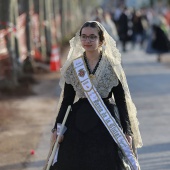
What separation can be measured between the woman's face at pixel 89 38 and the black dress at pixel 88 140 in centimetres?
40

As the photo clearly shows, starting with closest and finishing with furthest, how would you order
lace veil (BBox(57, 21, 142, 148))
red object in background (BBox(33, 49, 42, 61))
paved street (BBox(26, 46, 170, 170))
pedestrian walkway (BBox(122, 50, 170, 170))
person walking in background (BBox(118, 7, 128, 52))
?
lace veil (BBox(57, 21, 142, 148)) < paved street (BBox(26, 46, 170, 170)) < pedestrian walkway (BBox(122, 50, 170, 170)) < red object in background (BBox(33, 49, 42, 61)) < person walking in background (BBox(118, 7, 128, 52))

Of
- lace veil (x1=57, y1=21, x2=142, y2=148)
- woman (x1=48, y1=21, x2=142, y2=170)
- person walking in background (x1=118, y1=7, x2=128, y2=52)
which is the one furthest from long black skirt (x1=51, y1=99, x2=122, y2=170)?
person walking in background (x1=118, y1=7, x2=128, y2=52)

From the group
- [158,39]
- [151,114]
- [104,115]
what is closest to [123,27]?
[158,39]

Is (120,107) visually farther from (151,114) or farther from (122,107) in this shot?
(151,114)

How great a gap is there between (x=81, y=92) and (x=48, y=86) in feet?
28.8

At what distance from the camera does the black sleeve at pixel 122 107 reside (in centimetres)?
498

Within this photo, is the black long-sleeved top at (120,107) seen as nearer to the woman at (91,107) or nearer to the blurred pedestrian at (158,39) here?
the woman at (91,107)

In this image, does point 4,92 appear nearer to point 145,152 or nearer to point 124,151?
point 145,152

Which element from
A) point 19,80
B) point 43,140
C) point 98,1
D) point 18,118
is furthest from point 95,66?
point 98,1

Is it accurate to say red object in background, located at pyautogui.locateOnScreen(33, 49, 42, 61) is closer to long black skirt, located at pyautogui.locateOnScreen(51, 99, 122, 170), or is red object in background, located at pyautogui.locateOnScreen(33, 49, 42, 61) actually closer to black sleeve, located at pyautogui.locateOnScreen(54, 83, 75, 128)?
black sleeve, located at pyautogui.locateOnScreen(54, 83, 75, 128)

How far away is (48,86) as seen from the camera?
45.1 ft

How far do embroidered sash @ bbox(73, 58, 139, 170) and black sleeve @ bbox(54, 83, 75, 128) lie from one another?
0.16m

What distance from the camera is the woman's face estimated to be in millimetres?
4855

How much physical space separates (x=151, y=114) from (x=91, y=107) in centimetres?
515
